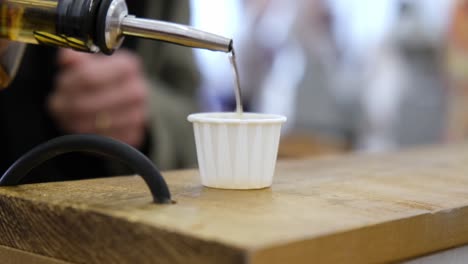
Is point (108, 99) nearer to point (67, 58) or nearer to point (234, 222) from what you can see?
point (67, 58)

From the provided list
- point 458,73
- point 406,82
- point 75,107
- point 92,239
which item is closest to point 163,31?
point 92,239

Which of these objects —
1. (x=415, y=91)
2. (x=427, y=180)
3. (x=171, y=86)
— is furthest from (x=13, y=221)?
(x=415, y=91)

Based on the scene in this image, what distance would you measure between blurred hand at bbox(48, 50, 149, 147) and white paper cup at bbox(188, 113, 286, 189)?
58cm

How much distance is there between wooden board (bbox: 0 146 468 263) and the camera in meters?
0.46

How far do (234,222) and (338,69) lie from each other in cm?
301

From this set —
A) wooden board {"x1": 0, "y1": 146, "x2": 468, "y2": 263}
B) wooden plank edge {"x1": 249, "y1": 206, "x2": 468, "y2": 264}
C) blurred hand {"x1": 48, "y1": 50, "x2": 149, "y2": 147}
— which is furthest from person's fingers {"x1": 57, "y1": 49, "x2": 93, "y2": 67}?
wooden plank edge {"x1": 249, "y1": 206, "x2": 468, "y2": 264}

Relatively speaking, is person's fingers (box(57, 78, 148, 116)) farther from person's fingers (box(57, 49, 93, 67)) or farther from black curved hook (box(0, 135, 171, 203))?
black curved hook (box(0, 135, 171, 203))

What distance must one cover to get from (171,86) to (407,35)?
1.62 meters

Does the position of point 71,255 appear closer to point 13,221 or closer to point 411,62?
point 13,221

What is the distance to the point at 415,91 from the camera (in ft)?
9.27

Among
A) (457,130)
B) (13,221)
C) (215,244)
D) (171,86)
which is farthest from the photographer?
(457,130)

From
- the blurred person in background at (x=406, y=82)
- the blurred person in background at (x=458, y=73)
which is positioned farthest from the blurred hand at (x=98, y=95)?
the blurred person in background at (x=406, y=82)

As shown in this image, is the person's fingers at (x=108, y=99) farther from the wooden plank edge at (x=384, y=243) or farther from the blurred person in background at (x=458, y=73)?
the blurred person in background at (x=458, y=73)

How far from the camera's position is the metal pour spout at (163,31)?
0.59 metres
